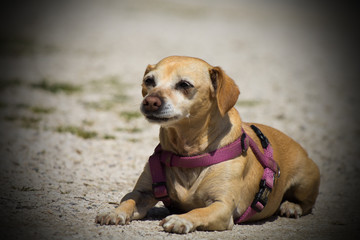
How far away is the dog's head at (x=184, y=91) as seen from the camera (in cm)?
416

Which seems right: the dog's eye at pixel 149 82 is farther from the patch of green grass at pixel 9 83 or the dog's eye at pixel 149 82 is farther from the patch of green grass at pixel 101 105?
the patch of green grass at pixel 9 83

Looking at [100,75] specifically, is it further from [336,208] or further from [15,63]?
[336,208]

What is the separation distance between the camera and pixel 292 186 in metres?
5.45

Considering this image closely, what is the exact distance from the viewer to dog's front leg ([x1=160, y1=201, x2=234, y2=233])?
3.88m

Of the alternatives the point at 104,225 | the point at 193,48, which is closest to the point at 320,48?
the point at 193,48

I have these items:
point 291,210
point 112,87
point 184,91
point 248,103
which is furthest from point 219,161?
point 112,87

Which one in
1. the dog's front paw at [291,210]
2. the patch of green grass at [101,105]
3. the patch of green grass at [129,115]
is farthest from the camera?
the patch of green grass at [101,105]

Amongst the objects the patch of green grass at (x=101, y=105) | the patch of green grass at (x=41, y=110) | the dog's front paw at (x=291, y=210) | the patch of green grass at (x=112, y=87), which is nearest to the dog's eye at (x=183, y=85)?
the dog's front paw at (x=291, y=210)

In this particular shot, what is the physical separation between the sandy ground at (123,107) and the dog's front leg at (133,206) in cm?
9

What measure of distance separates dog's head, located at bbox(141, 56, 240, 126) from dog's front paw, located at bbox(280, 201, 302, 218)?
167 cm

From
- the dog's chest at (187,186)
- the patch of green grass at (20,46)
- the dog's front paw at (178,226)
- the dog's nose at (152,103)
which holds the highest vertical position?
the patch of green grass at (20,46)

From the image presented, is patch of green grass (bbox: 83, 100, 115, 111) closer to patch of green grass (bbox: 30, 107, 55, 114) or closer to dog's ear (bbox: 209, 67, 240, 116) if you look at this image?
patch of green grass (bbox: 30, 107, 55, 114)

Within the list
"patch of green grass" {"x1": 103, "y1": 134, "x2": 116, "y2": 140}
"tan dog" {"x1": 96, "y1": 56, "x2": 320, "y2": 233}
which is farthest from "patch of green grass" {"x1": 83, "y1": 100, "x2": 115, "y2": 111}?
"tan dog" {"x1": 96, "y1": 56, "x2": 320, "y2": 233}

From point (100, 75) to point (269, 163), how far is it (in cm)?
1045
